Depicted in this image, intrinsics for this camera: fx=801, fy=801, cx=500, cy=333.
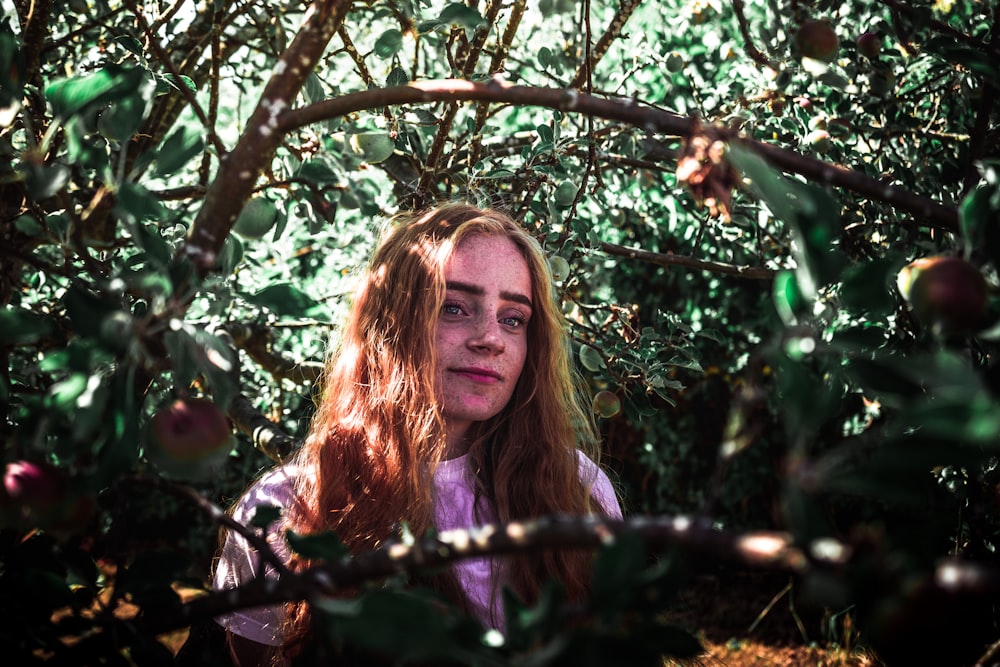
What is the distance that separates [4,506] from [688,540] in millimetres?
642

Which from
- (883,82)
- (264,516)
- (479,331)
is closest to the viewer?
(264,516)

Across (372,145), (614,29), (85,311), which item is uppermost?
(614,29)

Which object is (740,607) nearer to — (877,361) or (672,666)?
(672,666)

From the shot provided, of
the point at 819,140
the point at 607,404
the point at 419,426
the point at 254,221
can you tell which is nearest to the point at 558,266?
the point at 607,404

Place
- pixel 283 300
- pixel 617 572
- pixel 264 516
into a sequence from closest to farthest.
A: pixel 617 572
pixel 283 300
pixel 264 516

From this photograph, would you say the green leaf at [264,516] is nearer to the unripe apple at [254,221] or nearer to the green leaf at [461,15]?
the unripe apple at [254,221]

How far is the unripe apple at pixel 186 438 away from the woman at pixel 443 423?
79 cm

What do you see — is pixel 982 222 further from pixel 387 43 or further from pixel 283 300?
pixel 387 43

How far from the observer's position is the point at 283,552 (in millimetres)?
1658

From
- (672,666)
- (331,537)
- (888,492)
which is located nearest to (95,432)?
(331,537)

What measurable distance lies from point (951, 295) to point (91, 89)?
0.83 metres

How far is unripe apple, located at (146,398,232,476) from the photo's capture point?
805mm

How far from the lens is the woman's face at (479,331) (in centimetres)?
177

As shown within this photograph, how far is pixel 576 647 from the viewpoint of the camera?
1.70 feet
